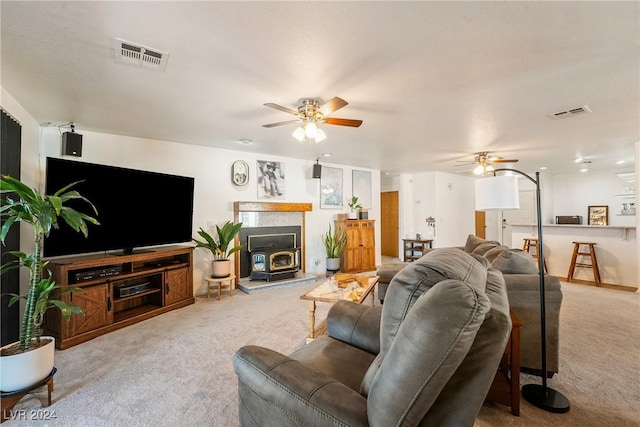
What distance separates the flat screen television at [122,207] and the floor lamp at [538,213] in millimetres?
3574

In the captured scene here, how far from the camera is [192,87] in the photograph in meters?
2.35

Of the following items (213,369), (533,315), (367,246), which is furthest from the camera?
(367,246)

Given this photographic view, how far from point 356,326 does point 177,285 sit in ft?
9.48

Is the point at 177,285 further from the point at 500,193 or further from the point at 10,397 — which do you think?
the point at 500,193

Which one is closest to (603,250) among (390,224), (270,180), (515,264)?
(515,264)

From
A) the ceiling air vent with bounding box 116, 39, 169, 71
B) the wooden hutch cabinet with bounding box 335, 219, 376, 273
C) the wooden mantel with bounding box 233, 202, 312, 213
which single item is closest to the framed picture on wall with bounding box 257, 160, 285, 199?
the wooden mantel with bounding box 233, 202, 312, 213

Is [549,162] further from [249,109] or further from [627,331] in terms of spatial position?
[249,109]

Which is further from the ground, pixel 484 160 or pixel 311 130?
pixel 484 160

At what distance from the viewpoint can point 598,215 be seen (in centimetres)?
729

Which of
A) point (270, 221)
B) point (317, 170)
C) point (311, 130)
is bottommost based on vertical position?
point (270, 221)

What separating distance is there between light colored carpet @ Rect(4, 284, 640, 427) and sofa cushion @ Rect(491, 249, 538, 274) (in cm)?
80

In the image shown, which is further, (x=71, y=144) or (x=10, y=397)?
(x=71, y=144)

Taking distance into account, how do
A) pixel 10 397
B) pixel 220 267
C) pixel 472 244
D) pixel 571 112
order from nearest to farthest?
pixel 10 397, pixel 571 112, pixel 472 244, pixel 220 267

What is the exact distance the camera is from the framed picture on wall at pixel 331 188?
5.81 metres
